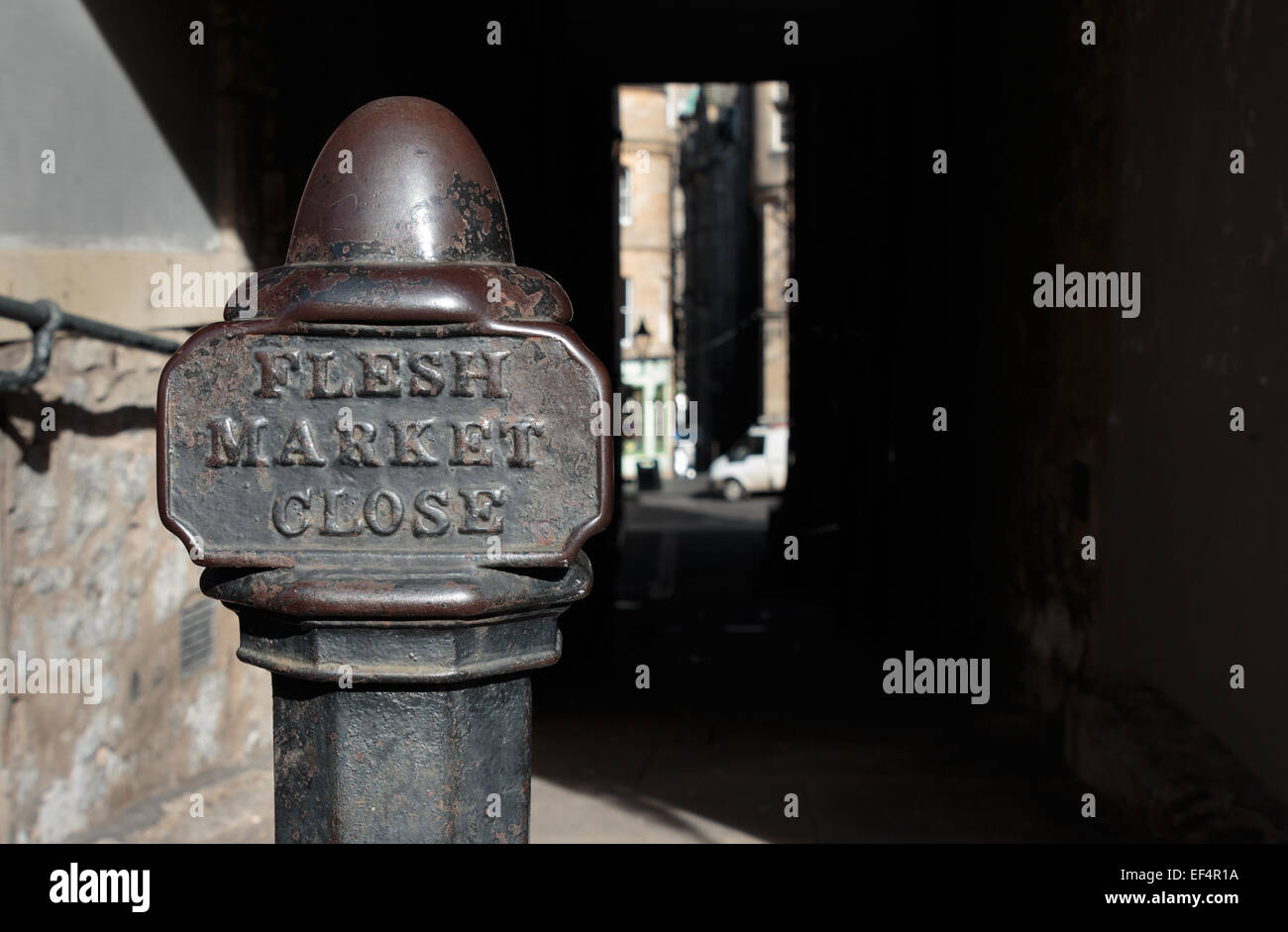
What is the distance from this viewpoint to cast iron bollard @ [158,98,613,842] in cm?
207

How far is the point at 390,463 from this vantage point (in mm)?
2111

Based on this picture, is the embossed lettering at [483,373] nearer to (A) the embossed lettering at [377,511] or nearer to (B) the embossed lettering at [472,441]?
(B) the embossed lettering at [472,441]

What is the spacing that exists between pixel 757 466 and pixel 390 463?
77.2 ft

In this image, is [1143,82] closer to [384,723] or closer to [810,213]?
[384,723]

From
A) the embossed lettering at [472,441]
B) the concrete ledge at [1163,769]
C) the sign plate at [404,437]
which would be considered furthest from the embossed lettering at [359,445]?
the concrete ledge at [1163,769]

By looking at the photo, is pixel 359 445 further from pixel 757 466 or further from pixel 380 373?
pixel 757 466

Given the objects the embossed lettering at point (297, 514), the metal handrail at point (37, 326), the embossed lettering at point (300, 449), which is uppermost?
the metal handrail at point (37, 326)

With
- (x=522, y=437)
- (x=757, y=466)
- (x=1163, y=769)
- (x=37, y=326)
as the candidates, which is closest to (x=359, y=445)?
(x=522, y=437)

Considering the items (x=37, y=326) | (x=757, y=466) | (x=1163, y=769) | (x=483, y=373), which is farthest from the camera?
(x=757, y=466)

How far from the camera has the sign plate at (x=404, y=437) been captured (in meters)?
2.09

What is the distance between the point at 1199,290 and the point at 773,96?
28.3 m

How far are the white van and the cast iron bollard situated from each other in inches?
922

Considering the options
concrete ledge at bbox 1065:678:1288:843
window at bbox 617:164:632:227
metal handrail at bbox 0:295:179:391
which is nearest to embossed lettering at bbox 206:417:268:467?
metal handrail at bbox 0:295:179:391

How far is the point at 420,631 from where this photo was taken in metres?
2.07
